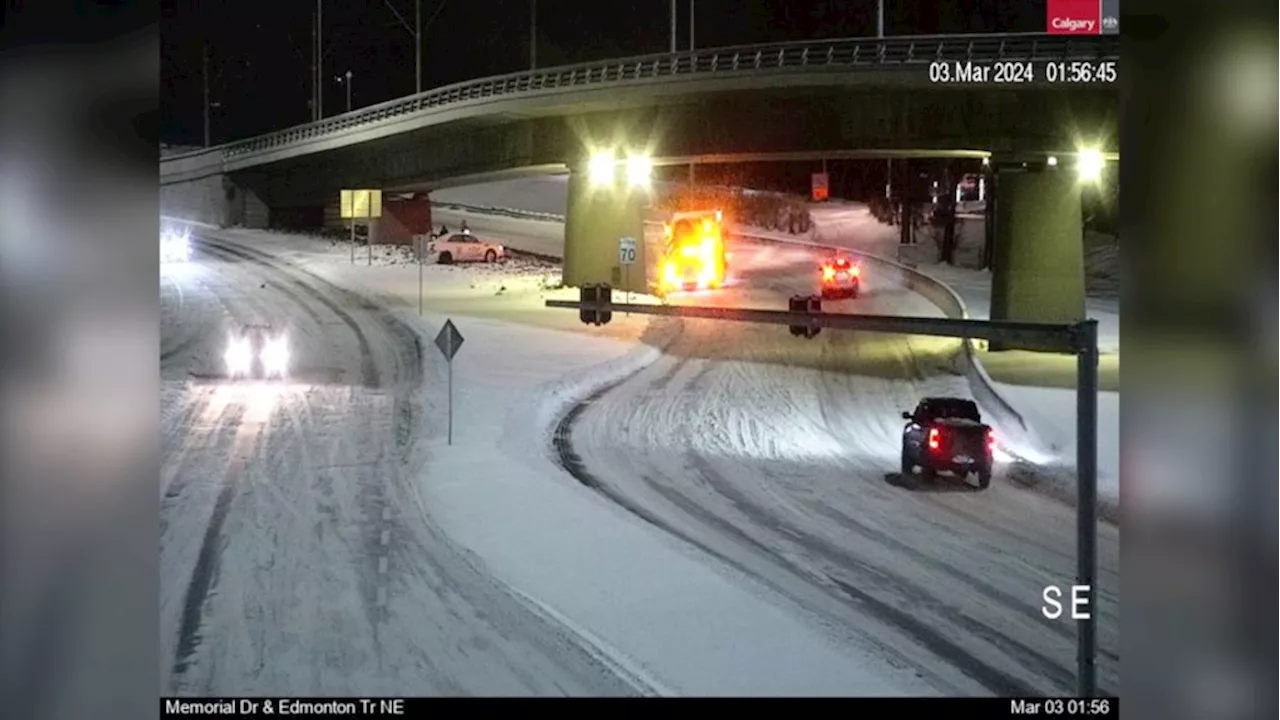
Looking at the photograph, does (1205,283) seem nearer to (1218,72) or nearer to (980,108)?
(1218,72)

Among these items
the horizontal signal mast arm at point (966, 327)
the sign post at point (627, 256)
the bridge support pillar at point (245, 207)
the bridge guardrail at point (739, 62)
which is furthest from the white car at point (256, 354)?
the sign post at point (627, 256)

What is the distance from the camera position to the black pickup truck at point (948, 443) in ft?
30.9

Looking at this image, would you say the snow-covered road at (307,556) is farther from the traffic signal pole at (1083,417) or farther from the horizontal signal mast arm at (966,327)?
the horizontal signal mast arm at (966,327)

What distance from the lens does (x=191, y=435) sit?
19.3 ft

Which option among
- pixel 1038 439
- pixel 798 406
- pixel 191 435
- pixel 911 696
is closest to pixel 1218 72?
pixel 911 696

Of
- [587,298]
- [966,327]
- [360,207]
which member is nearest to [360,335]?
[360,207]

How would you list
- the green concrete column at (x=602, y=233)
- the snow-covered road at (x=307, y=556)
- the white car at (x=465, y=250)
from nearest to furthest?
1. the snow-covered road at (x=307, y=556)
2. the green concrete column at (x=602, y=233)
3. the white car at (x=465, y=250)

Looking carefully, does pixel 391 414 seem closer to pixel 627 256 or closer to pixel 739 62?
pixel 627 256

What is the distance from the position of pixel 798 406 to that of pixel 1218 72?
33.1 ft

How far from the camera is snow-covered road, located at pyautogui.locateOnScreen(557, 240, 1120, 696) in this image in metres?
5.75

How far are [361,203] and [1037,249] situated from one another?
20.8 ft

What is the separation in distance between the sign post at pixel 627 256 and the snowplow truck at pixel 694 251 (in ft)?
14.3

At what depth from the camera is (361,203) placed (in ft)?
42.7

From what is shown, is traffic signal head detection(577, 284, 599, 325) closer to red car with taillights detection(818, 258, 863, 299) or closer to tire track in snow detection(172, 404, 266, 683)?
tire track in snow detection(172, 404, 266, 683)
